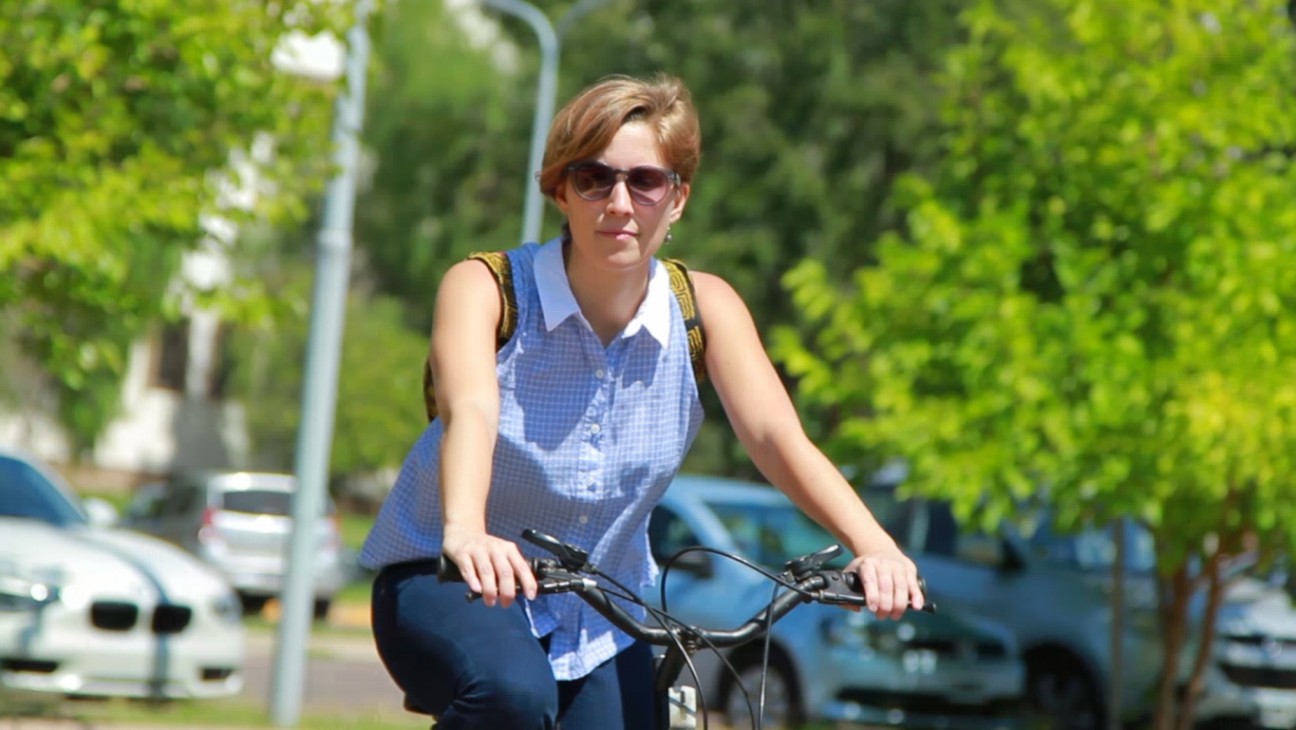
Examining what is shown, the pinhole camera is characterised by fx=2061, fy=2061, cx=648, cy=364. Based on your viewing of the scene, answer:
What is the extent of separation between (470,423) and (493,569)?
1.13ft

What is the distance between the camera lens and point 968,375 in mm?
11234

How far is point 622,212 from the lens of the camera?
3.33m

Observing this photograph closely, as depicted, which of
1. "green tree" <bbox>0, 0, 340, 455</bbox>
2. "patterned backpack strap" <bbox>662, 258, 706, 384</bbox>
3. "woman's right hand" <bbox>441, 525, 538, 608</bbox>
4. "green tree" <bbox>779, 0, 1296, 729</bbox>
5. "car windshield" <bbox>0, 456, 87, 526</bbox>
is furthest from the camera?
"car windshield" <bbox>0, 456, 87, 526</bbox>

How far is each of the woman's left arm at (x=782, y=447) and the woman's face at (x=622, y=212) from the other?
23 centimetres

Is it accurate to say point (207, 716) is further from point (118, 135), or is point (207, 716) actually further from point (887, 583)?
point (887, 583)

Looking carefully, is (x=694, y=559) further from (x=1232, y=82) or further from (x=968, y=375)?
(x=1232, y=82)

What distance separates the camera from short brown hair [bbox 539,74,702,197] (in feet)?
10.9

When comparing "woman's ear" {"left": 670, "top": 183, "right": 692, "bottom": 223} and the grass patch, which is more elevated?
"woman's ear" {"left": 670, "top": 183, "right": 692, "bottom": 223}

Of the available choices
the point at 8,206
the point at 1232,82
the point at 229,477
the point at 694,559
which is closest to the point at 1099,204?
the point at 1232,82

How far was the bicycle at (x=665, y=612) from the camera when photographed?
2.96m

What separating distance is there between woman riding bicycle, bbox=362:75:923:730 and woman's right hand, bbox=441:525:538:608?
12.1 inches

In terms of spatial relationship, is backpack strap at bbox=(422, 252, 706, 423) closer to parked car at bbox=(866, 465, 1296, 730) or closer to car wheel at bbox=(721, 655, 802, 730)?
car wheel at bbox=(721, 655, 802, 730)

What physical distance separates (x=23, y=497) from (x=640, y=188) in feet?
29.7

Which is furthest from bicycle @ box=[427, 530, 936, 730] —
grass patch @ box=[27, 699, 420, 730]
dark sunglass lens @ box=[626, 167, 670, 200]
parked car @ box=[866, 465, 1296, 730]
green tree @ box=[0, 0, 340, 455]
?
parked car @ box=[866, 465, 1296, 730]
